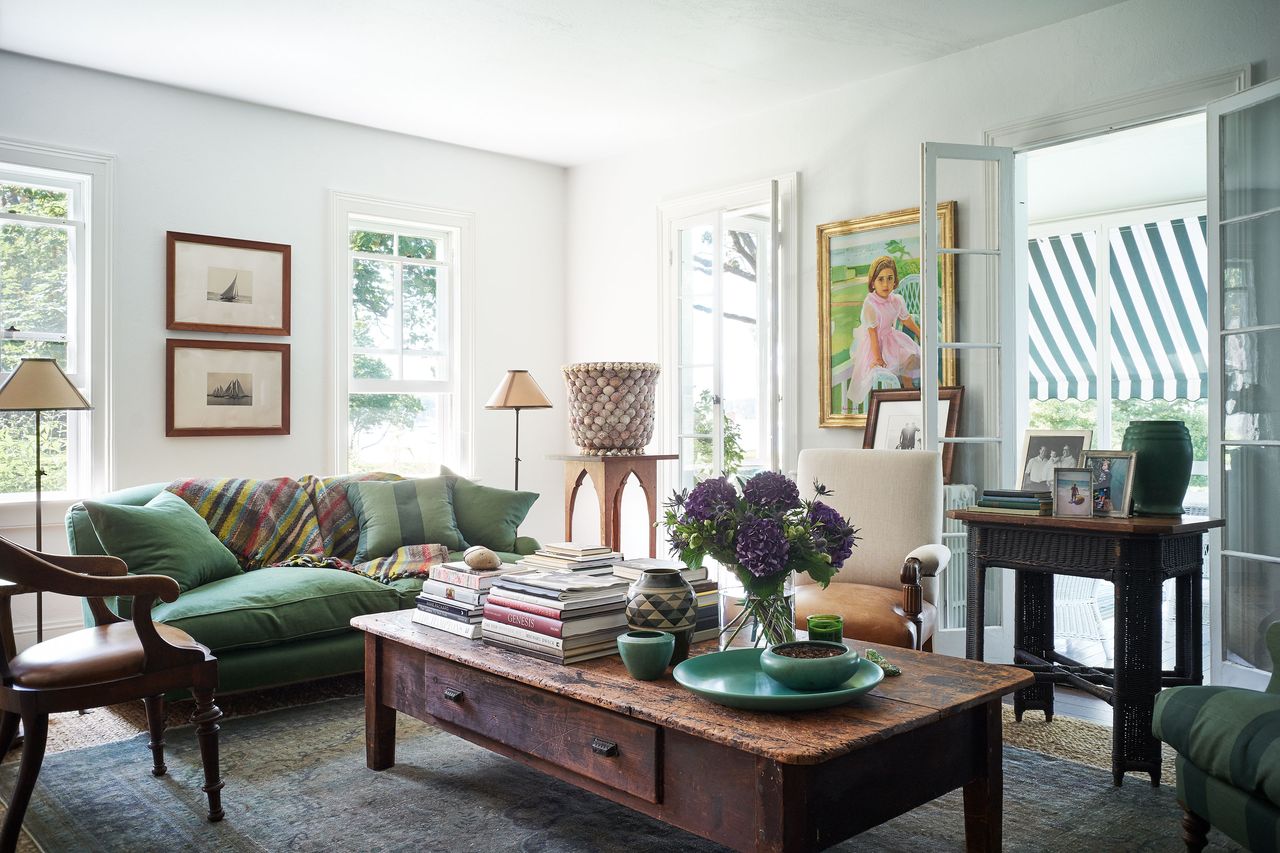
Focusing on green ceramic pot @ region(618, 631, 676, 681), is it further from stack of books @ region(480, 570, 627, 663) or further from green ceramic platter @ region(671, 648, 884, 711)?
stack of books @ region(480, 570, 627, 663)

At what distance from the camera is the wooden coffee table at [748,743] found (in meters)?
1.61

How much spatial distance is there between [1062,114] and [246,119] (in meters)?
3.94

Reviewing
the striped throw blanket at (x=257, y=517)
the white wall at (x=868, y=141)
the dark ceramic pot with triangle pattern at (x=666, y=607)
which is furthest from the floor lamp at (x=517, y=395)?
the dark ceramic pot with triangle pattern at (x=666, y=607)

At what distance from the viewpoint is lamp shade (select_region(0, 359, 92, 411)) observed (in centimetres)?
350

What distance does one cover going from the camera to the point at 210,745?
2426 mm

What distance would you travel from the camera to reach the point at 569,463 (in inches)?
182

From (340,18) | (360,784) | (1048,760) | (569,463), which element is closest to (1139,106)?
(1048,760)

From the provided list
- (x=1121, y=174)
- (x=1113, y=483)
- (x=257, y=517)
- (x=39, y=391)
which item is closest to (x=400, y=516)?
(x=257, y=517)

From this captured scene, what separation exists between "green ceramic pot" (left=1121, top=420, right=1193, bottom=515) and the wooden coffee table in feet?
3.46

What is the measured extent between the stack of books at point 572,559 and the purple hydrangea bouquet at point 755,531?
0.41 m

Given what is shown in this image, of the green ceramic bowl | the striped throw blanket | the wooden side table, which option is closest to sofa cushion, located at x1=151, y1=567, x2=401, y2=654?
the striped throw blanket

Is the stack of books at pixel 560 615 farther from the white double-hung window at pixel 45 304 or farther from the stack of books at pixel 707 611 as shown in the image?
the white double-hung window at pixel 45 304

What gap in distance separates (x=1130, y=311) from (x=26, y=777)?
7.46 meters

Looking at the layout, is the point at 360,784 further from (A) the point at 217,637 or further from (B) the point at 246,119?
(B) the point at 246,119
